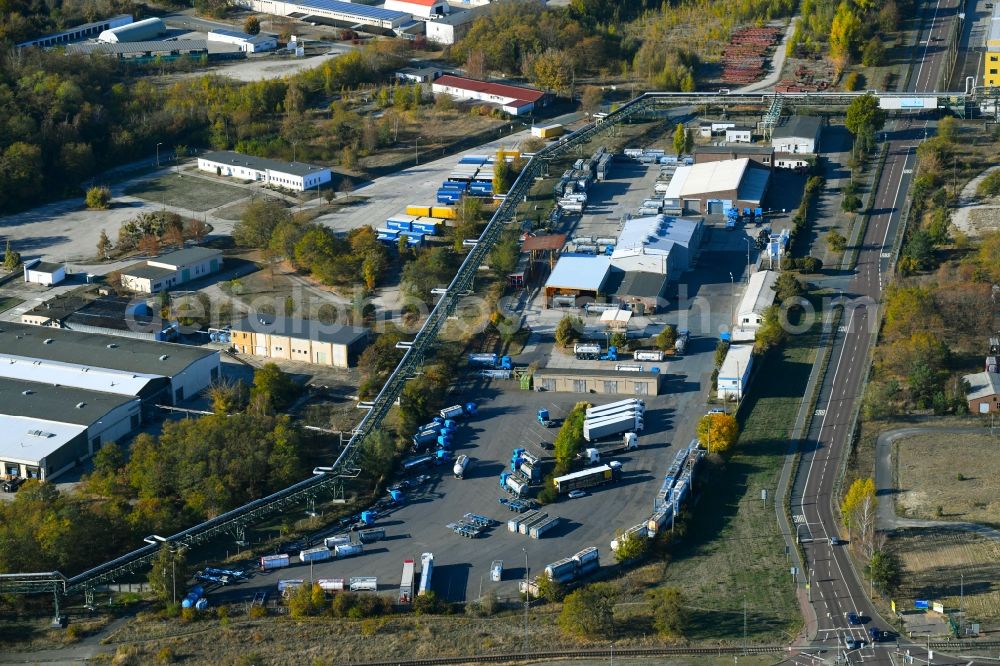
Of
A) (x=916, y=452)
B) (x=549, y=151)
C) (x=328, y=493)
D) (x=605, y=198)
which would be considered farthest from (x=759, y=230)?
(x=328, y=493)

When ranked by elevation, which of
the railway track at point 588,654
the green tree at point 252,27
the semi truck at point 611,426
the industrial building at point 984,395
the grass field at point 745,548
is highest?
the green tree at point 252,27

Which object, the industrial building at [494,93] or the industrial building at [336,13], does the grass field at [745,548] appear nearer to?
the industrial building at [494,93]

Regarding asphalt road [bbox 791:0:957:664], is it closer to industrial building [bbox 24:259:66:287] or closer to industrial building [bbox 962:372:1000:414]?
industrial building [bbox 962:372:1000:414]

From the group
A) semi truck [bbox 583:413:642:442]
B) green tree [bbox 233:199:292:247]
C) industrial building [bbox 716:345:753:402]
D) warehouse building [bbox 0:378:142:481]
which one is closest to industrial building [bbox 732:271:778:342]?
industrial building [bbox 716:345:753:402]

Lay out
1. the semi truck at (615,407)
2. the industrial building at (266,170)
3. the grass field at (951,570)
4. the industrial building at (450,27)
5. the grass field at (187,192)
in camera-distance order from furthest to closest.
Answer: the industrial building at (450,27)
the industrial building at (266,170)
the grass field at (187,192)
the semi truck at (615,407)
the grass field at (951,570)

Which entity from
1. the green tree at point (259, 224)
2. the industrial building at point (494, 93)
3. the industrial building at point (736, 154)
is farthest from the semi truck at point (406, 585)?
the industrial building at point (494, 93)

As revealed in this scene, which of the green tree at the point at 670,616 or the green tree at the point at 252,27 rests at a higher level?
the green tree at the point at 252,27

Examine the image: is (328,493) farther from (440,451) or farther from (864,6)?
(864,6)
